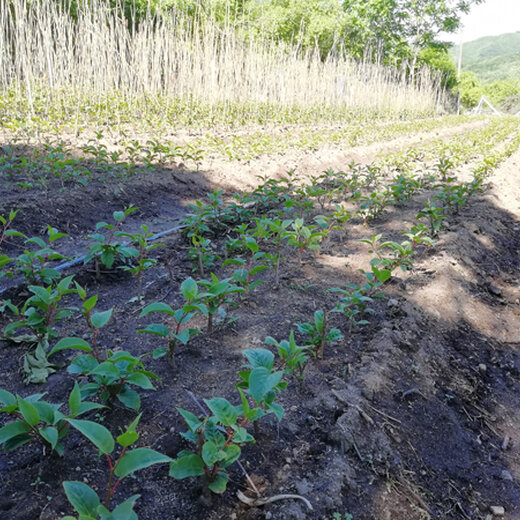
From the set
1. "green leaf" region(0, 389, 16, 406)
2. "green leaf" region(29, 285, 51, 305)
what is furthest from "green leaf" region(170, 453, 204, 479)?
"green leaf" region(29, 285, 51, 305)

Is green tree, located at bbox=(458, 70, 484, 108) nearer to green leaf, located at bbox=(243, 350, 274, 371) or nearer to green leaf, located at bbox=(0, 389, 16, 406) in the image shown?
green leaf, located at bbox=(243, 350, 274, 371)

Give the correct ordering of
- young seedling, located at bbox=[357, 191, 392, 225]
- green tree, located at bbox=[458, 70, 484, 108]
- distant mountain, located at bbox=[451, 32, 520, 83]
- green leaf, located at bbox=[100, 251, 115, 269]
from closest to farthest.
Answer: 1. green leaf, located at bbox=[100, 251, 115, 269]
2. young seedling, located at bbox=[357, 191, 392, 225]
3. green tree, located at bbox=[458, 70, 484, 108]
4. distant mountain, located at bbox=[451, 32, 520, 83]

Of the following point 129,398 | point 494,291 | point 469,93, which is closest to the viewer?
point 129,398

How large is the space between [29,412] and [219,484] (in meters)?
0.52

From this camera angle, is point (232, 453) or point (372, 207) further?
point (372, 207)

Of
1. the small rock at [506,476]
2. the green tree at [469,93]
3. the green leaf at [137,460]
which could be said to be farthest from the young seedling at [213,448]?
the green tree at [469,93]

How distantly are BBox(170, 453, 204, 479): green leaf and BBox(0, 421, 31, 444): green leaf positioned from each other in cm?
39

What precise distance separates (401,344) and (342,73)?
1436 cm

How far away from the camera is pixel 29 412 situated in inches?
41.4

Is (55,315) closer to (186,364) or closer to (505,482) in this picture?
(186,364)

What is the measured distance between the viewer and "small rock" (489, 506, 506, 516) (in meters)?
1.42

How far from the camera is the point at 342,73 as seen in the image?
571 inches

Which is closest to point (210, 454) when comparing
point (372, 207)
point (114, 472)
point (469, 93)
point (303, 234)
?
point (114, 472)

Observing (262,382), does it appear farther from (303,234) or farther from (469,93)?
(469,93)
